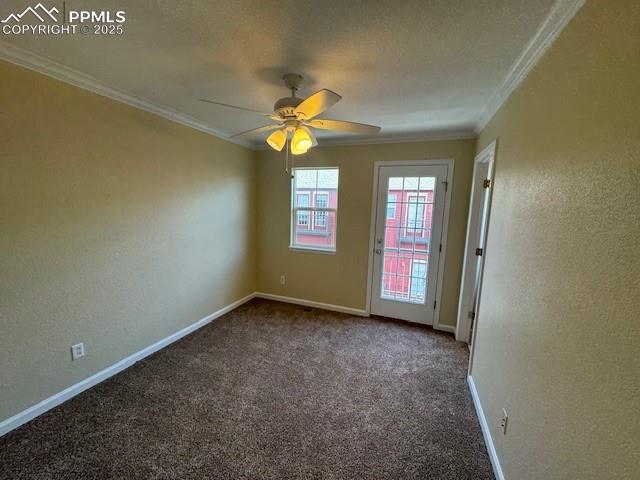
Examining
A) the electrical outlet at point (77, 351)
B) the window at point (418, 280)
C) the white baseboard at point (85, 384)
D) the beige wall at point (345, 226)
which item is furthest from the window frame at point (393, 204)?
the electrical outlet at point (77, 351)

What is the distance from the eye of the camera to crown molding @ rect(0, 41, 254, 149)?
159 cm

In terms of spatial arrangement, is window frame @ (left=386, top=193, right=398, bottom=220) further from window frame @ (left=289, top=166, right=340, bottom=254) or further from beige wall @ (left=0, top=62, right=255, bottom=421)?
beige wall @ (left=0, top=62, right=255, bottom=421)

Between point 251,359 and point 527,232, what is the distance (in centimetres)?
244

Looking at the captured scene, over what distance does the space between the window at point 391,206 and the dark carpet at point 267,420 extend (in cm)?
156

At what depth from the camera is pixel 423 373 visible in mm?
2443

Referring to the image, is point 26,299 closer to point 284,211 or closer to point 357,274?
point 284,211

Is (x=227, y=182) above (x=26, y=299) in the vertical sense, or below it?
above

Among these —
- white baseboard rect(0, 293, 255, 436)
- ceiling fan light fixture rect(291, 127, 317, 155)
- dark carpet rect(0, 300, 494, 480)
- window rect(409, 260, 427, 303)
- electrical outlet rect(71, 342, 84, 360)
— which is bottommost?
dark carpet rect(0, 300, 494, 480)

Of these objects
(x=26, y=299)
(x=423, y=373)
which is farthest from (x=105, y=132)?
(x=423, y=373)

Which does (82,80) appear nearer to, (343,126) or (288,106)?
(288,106)

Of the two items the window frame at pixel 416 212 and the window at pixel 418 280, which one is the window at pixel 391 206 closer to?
the window frame at pixel 416 212

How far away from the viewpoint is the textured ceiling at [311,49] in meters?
1.21

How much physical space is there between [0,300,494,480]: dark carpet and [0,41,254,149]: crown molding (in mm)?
2322

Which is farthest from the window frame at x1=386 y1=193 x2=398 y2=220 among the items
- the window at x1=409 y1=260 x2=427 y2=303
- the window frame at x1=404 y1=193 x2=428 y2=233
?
the window at x1=409 y1=260 x2=427 y2=303
